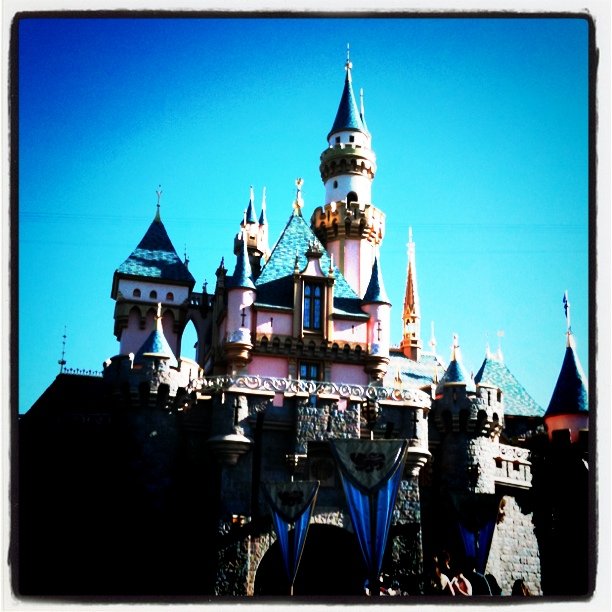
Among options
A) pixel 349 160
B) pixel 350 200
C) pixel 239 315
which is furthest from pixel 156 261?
pixel 349 160

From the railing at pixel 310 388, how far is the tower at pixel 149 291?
14.0ft

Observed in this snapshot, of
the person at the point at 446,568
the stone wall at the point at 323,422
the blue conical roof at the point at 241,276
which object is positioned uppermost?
the blue conical roof at the point at 241,276

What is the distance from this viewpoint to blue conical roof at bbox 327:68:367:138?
33750 millimetres

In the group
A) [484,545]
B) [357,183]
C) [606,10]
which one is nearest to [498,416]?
[484,545]

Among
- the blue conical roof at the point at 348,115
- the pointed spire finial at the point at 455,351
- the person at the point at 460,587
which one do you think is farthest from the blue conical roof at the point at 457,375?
the blue conical roof at the point at 348,115

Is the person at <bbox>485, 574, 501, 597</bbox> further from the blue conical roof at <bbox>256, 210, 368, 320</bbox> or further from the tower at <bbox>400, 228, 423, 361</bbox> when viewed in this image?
the tower at <bbox>400, 228, 423, 361</bbox>

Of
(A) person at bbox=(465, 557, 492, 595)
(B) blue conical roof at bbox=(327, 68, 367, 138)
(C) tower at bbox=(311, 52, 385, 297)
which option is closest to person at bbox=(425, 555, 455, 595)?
(A) person at bbox=(465, 557, 492, 595)

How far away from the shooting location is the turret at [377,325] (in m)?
28.7

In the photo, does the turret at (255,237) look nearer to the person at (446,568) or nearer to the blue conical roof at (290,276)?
the blue conical roof at (290,276)

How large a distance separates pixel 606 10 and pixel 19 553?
12252 mm

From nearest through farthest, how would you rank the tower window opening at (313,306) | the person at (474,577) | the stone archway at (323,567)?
the person at (474,577), the stone archway at (323,567), the tower window opening at (313,306)

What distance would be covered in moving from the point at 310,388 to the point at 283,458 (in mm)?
2081

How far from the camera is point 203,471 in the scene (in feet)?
84.1

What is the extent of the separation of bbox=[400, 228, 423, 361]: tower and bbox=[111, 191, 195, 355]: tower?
359 inches
